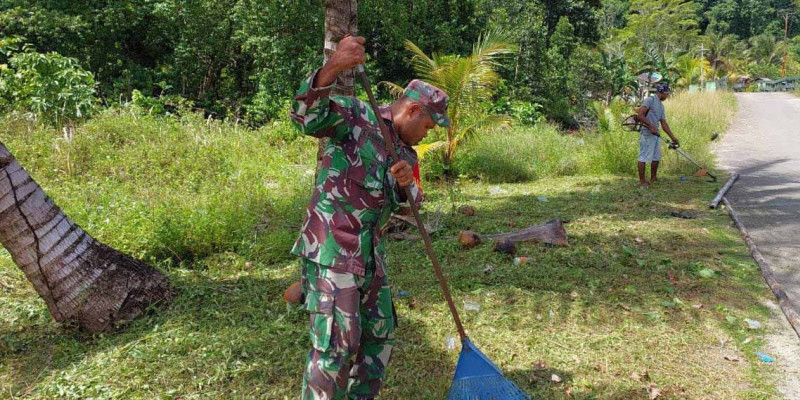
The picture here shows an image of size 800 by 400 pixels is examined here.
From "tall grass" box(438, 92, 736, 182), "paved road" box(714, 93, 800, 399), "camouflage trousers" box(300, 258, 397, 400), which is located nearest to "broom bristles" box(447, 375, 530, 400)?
"camouflage trousers" box(300, 258, 397, 400)

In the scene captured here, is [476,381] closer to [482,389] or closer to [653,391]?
[482,389]

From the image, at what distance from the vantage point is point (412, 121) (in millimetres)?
2379

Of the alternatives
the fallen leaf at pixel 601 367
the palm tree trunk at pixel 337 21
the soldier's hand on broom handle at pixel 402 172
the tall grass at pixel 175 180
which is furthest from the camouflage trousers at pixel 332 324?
the tall grass at pixel 175 180

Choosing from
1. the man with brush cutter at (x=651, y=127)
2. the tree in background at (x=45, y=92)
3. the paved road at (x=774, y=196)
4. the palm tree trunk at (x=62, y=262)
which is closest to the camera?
the palm tree trunk at (x=62, y=262)

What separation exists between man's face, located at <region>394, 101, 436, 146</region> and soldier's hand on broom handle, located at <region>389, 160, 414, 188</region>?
0.18 meters

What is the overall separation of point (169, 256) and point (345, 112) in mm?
3241

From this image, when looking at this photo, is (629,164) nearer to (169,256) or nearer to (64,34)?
(169,256)

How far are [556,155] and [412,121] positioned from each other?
9.27m

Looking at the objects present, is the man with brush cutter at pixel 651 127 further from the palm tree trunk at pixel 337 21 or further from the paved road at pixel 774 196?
the palm tree trunk at pixel 337 21

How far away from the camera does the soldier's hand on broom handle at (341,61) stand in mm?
2098

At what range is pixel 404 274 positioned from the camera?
4.85 metres

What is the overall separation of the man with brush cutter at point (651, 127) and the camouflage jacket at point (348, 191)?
740 cm

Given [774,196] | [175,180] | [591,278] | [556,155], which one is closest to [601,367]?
[591,278]

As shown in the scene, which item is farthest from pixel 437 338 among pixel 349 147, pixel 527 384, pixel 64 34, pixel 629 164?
pixel 64 34
